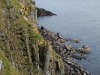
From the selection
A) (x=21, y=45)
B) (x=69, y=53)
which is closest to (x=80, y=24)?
(x=69, y=53)

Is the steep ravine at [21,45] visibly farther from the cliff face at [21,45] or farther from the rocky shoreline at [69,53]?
the rocky shoreline at [69,53]

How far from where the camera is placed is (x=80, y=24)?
129 meters

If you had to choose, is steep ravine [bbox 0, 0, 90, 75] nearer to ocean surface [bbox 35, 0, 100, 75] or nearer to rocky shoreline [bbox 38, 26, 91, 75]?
rocky shoreline [bbox 38, 26, 91, 75]

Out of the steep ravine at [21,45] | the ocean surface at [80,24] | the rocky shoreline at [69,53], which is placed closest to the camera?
the steep ravine at [21,45]

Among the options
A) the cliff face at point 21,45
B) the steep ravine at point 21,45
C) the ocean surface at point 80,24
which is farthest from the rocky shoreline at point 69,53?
the cliff face at point 21,45

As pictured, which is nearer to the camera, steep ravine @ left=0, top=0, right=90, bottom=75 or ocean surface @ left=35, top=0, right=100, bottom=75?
steep ravine @ left=0, top=0, right=90, bottom=75

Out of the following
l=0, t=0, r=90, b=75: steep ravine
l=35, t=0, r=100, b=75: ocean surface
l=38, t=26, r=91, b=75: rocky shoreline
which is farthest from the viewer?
l=35, t=0, r=100, b=75: ocean surface

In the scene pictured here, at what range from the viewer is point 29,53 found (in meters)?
36.3

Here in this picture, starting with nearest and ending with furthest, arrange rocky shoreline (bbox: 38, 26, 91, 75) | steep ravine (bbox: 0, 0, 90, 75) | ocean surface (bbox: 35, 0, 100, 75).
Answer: steep ravine (bbox: 0, 0, 90, 75)
rocky shoreline (bbox: 38, 26, 91, 75)
ocean surface (bbox: 35, 0, 100, 75)

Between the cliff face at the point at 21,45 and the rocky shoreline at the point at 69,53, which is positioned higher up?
the cliff face at the point at 21,45

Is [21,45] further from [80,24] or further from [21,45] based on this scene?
[80,24]

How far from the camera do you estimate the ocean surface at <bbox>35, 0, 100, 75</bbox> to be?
269 feet

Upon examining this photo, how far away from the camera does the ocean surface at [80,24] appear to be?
8194 centimetres

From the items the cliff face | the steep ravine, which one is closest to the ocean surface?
the steep ravine
